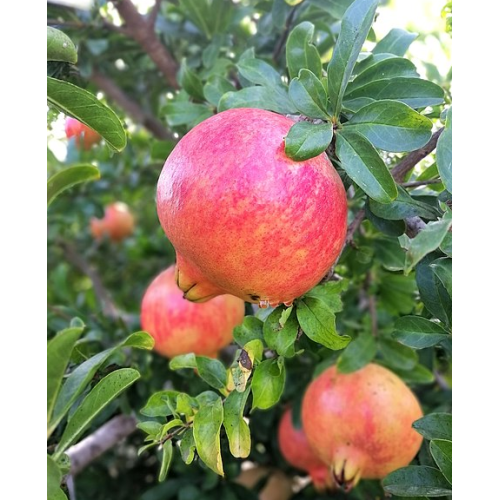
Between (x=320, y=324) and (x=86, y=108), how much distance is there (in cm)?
37

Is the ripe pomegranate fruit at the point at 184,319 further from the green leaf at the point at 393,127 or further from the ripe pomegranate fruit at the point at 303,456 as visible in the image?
the green leaf at the point at 393,127

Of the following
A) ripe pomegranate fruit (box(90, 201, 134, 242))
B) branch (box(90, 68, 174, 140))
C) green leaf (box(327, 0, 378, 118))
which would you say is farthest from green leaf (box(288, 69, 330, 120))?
ripe pomegranate fruit (box(90, 201, 134, 242))

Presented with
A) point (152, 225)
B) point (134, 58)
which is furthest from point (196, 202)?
point (152, 225)

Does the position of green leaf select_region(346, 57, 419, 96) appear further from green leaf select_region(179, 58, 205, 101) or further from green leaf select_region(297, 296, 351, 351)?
green leaf select_region(179, 58, 205, 101)

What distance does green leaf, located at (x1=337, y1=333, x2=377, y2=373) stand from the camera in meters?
1.00

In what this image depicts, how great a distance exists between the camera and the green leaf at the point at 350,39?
2.05ft

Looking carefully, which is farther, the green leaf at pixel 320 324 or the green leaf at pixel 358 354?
the green leaf at pixel 358 354

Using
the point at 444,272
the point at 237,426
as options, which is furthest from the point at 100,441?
the point at 444,272

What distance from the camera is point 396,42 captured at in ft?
2.89

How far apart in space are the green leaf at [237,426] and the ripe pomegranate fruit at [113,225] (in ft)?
5.98

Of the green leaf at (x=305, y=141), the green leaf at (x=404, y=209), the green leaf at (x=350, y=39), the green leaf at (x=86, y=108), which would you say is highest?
the green leaf at (x=350, y=39)

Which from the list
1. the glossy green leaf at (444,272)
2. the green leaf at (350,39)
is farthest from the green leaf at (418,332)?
the green leaf at (350,39)
